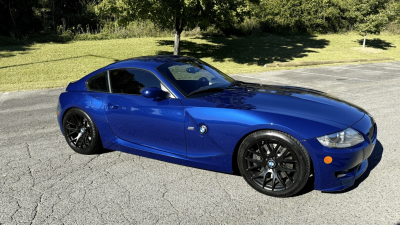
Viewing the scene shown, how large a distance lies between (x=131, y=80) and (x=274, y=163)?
2217mm

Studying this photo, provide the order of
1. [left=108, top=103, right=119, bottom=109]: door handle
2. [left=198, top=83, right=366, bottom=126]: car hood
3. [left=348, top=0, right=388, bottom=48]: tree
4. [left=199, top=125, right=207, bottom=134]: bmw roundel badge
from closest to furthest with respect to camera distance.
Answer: [left=198, top=83, right=366, bottom=126]: car hood
[left=199, top=125, right=207, bottom=134]: bmw roundel badge
[left=108, top=103, right=119, bottom=109]: door handle
[left=348, top=0, right=388, bottom=48]: tree

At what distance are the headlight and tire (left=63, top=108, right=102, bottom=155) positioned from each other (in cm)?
300

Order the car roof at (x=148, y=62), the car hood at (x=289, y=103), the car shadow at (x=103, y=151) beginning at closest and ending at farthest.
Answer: the car hood at (x=289, y=103) → the car roof at (x=148, y=62) → the car shadow at (x=103, y=151)

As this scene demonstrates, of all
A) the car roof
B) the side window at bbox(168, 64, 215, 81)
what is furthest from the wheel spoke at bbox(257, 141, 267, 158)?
the car roof

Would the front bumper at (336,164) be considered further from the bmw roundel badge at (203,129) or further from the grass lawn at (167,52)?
the grass lawn at (167,52)

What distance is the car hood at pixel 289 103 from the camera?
11.6 ft

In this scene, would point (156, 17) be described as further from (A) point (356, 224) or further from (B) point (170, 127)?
(A) point (356, 224)

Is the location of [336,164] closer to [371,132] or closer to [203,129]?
[371,132]

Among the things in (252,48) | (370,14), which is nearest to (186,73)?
(252,48)

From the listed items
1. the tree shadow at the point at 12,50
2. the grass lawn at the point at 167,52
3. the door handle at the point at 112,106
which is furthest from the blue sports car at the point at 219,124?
the tree shadow at the point at 12,50

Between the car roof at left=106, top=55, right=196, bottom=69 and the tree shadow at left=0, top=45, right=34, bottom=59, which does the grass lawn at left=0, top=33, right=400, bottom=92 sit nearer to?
the tree shadow at left=0, top=45, right=34, bottom=59

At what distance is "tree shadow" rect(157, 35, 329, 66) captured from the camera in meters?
21.2

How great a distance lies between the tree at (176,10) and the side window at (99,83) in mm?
11120

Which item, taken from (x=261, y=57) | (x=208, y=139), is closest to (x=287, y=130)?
(x=208, y=139)
